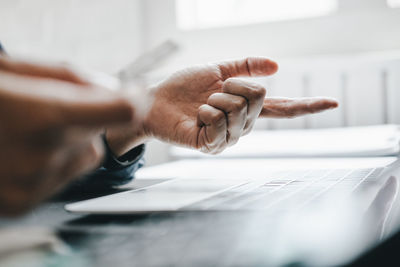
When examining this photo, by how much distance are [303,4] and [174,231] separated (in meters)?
1.89

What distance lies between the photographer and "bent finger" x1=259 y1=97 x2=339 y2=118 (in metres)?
0.69

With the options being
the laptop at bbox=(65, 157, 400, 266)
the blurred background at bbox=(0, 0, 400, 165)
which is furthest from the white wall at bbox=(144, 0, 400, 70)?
the laptop at bbox=(65, 157, 400, 266)

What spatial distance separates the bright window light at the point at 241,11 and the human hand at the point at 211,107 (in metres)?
1.32

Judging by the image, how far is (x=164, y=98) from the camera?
81 centimetres

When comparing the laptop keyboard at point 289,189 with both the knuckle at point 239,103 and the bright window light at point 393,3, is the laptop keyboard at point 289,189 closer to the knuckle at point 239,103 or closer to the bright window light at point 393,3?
the knuckle at point 239,103

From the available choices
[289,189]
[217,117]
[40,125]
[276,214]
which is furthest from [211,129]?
[40,125]

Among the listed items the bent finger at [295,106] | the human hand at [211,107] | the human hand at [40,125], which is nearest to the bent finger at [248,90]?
the human hand at [211,107]

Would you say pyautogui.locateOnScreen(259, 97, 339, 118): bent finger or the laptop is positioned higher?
pyautogui.locateOnScreen(259, 97, 339, 118): bent finger

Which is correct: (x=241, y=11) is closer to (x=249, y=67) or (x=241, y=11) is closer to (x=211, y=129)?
(x=249, y=67)

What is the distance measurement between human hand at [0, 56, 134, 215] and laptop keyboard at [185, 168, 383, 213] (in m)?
0.27

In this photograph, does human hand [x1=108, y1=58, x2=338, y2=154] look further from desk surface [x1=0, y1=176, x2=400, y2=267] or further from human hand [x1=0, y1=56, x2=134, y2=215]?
human hand [x1=0, y1=56, x2=134, y2=215]

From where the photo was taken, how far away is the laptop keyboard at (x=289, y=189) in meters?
0.47

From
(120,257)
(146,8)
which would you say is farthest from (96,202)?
(146,8)

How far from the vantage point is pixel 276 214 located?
41cm
